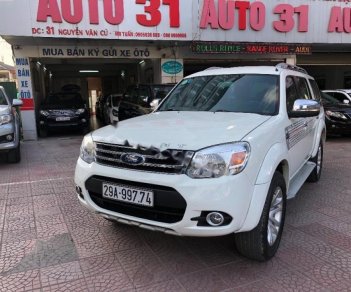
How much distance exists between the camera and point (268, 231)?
322 cm

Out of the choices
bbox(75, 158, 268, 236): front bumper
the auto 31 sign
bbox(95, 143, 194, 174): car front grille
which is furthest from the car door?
the auto 31 sign

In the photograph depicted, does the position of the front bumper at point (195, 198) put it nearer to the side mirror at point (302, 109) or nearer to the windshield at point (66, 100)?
the side mirror at point (302, 109)

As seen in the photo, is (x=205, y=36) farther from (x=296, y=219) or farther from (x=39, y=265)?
(x=39, y=265)

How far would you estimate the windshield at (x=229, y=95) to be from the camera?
391 centimetres

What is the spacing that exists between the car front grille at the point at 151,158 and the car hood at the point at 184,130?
4cm

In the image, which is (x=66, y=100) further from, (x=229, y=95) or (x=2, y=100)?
(x=229, y=95)

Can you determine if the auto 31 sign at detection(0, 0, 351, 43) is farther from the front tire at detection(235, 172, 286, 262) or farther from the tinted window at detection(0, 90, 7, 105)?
the front tire at detection(235, 172, 286, 262)

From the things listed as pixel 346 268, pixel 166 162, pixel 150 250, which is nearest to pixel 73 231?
pixel 150 250

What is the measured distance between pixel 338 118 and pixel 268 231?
8069 mm

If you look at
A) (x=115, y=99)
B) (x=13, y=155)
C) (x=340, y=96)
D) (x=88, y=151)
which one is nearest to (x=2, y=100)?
(x=13, y=155)

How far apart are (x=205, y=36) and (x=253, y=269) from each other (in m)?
9.69

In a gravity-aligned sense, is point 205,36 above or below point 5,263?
above

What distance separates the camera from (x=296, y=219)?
4.31 metres

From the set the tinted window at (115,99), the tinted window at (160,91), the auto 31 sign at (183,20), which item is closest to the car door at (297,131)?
the tinted window at (160,91)
